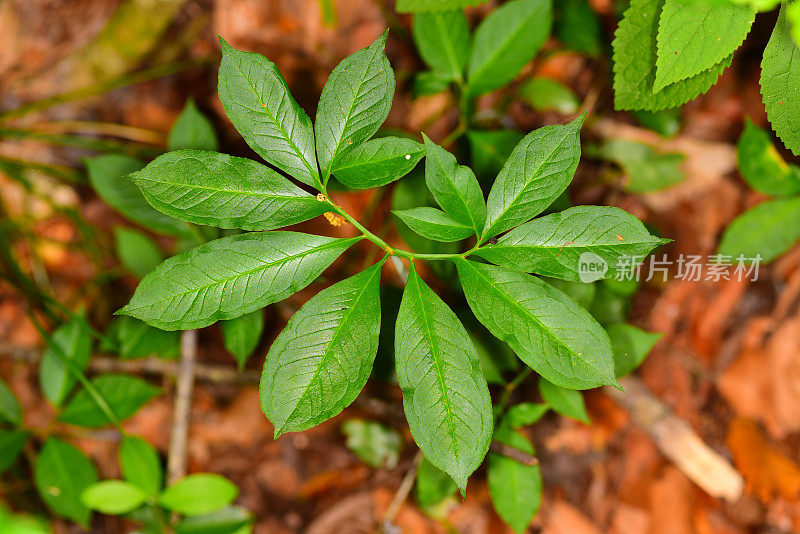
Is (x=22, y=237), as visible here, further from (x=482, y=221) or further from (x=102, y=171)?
(x=482, y=221)

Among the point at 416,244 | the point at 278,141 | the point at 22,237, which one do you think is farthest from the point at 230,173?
the point at 22,237

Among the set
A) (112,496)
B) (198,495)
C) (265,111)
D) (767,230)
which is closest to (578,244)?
(265,111)

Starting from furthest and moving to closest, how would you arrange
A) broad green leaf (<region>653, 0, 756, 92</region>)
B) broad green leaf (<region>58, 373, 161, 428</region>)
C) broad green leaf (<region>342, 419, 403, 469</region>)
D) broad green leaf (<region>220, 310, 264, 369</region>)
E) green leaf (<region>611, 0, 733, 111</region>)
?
broad green leaf (<region>342, 419, 403, 469</region>) < broad green leaf (<region>58, 373, 161, 428</region>) < broad green leaf (<region>220, 310, 264, 369</region>) < green leaf (<region>611, 0, 733, 111</region>) < broad green leaf (<region>653, 0, 756, 92</region>)

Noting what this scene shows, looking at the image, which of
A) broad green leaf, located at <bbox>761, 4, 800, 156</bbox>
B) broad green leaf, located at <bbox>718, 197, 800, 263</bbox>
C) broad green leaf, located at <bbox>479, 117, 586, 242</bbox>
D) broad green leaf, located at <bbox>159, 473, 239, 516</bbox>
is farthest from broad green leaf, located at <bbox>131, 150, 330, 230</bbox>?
broad green leaf, located at <bbox>718, 197, 800, 263</bbox>

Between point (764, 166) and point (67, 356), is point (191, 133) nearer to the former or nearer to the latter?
point (67, 356)

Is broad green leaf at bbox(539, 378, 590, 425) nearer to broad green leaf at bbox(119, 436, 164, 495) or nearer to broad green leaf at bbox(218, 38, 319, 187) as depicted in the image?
broad green leaf at bbox(218, 38, 319, 187)

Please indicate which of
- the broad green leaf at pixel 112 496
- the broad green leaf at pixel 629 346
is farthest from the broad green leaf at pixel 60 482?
the broad green leaf at pixel 629 346

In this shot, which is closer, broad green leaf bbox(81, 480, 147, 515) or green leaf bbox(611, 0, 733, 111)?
green leaf bbox(611, 0, 733, 111)

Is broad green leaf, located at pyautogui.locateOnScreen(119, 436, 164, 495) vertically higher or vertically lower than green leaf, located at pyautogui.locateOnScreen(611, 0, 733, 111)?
lower
